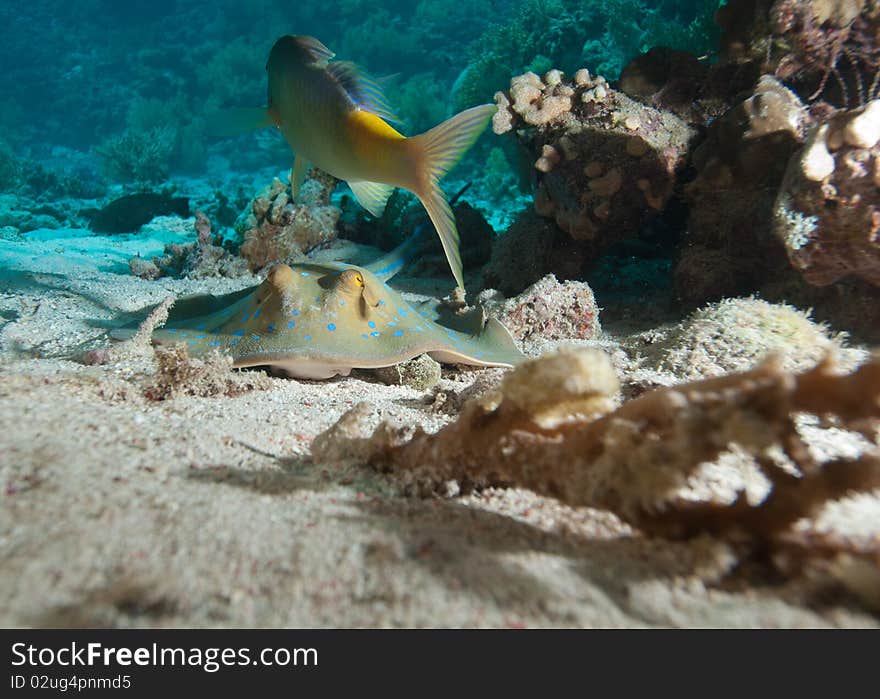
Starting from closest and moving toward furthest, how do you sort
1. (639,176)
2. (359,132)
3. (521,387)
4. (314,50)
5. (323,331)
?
1. (521,387)
2. (359,132)
3. (323,331)
4. (314,50)
5. (639,176)

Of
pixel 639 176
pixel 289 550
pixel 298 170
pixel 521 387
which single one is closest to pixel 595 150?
pixel 639 176

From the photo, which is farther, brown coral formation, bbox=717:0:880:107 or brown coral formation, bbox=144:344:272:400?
brown coral formation, bbox=717:0:880:107

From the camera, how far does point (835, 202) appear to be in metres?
3.83

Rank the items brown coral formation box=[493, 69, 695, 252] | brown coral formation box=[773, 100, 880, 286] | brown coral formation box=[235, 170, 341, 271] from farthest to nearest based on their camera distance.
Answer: brown coral formation box=[235, 170, 341, 271], brown coral formation box=[493, 69, 695, 252], brown coral formation box=[773, 100, 880, 286]

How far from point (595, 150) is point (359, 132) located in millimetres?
3453

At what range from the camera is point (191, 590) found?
1195 millimetres

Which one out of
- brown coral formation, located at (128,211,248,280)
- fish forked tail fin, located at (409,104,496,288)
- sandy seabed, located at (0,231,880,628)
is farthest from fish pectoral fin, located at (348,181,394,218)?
brown coral formation, located at (128,211,248,280)

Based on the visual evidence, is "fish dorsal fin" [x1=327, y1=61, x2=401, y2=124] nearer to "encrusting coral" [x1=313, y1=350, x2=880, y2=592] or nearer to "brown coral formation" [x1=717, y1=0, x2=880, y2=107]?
"encrusting coral" [x1=313, y1=350, x2=880, y2=592]

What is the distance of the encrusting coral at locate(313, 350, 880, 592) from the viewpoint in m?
1.23

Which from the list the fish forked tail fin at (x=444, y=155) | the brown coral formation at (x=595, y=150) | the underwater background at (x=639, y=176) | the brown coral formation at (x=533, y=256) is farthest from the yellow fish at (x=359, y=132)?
the brown coral formation at (x=533, y=256)

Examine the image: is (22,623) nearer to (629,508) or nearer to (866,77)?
(629,508)

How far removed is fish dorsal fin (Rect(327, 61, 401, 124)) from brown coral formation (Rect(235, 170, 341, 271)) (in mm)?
5224

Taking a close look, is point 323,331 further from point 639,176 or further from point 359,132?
point 639,176
